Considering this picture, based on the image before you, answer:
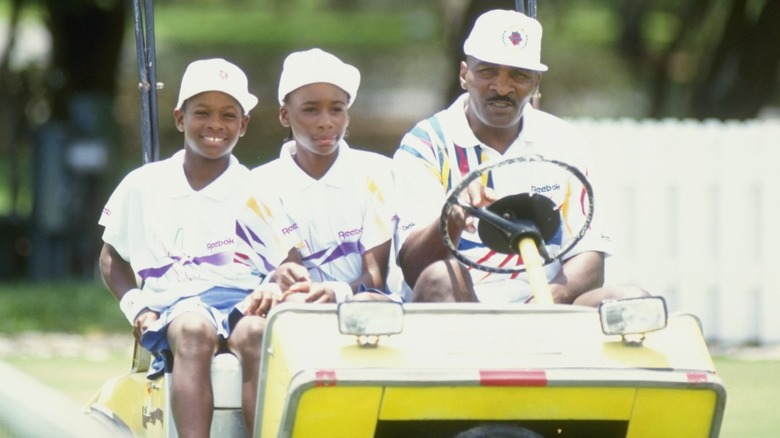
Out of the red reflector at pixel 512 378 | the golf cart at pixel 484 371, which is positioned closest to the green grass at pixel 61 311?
the golf cart at pixel 484 371

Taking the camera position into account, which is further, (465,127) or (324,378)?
(465,127)

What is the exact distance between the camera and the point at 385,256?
5199 mm

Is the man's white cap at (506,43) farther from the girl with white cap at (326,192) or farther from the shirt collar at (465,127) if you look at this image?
the girl with white cap at (326,192)

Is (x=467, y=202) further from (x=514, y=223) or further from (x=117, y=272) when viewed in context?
(x=117, y=272)

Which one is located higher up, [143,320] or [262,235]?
[262,235]

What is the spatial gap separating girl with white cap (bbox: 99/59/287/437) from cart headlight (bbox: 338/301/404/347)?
2.52 ft

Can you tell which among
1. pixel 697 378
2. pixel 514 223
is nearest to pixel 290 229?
pixel 514 223

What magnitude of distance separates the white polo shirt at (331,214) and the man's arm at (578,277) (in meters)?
0.60

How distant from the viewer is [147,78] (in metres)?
5.60

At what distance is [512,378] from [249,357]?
940 mm

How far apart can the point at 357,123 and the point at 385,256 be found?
23.1m

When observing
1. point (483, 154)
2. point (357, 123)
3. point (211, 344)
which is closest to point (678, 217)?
point (483, 154)

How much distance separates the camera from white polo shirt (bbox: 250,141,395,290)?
5.18m

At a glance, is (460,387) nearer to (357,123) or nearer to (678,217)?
(678,217)
